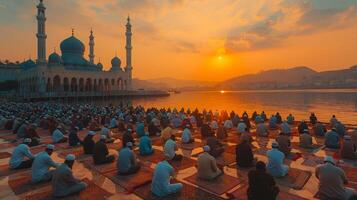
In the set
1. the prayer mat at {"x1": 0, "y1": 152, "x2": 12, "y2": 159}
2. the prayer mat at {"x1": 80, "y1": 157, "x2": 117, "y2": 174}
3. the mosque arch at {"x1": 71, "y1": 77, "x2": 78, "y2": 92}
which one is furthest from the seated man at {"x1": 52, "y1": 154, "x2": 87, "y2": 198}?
the mosque arch at {"x1": 71, "y1": 77, "x2": 78, "y2": 92}

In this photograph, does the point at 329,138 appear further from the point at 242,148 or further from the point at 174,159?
the point at 174,159

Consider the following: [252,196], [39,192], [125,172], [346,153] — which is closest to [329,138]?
[346,153]

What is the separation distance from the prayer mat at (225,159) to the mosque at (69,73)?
153ft

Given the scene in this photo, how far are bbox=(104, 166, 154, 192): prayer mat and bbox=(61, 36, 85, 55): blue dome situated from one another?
196 ft

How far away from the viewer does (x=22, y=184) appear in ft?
20.5

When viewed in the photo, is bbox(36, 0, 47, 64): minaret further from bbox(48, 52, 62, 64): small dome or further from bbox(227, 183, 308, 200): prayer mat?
bbox(227, 183, 308, 200): prayer mat

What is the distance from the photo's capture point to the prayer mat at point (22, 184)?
591 centimetres

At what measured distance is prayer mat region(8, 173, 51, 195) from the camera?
19.4 feet

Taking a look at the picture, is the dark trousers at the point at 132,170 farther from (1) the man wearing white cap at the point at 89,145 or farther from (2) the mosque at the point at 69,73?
(2) the mosque at the point at 69,73

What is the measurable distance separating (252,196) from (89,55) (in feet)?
246

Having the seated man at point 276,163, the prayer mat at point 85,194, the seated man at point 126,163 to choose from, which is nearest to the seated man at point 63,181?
the prayer mat at point 85,194

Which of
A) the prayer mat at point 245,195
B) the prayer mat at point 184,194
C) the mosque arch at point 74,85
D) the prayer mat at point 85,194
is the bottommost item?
the prayer mat at point 85,194

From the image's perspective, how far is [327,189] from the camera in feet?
16.8

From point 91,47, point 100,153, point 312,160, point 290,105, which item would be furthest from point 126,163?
point 91,47
